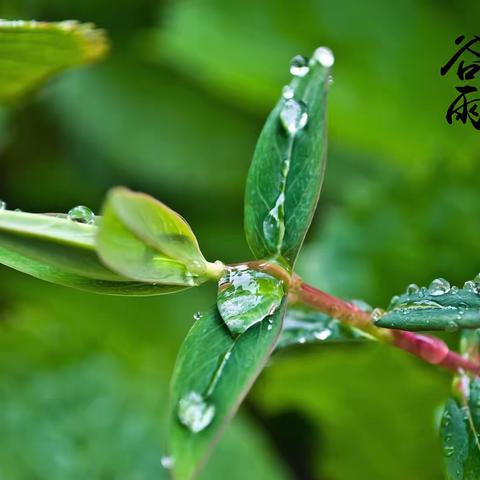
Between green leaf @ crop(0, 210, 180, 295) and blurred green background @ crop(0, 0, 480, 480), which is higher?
green leaf @ crop(0, 210, 180, 295)

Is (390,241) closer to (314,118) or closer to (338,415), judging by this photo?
(338,415)

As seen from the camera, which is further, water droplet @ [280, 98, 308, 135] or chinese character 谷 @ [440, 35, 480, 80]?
chinese character 谷 @ [440, 35, 480, 80]

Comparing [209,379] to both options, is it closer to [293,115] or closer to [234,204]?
[293,115]

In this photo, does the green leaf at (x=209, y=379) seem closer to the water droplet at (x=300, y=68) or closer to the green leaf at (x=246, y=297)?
the green leaf at (x=246, y=297)

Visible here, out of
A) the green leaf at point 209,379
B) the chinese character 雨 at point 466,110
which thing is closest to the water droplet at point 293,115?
the green leaf at point 209,379

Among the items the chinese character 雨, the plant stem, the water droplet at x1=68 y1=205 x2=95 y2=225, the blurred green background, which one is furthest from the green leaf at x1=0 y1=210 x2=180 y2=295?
the blurred green background

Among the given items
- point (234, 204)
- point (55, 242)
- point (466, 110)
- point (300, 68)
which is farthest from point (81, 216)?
point (234, 204)

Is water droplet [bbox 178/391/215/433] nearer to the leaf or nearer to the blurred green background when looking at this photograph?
the leaf
